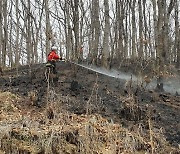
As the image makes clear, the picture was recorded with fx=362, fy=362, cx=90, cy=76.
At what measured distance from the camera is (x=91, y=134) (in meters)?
7.98

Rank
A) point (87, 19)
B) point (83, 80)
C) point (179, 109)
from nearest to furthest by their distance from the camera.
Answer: point (179, 109) < point (83, 80) < point (87, 19)

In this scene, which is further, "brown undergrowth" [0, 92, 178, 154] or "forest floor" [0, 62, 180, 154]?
"forest floor" [0, 62, 180, 154]

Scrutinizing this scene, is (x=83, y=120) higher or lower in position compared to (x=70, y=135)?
higher

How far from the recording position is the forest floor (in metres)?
7.66

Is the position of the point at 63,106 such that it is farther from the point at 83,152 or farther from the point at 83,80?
the point at 83,80

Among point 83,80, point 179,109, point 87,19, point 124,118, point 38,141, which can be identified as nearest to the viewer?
point 38,141

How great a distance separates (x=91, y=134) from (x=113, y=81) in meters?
6.10

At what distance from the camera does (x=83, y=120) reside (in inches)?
346

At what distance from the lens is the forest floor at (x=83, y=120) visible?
766cm

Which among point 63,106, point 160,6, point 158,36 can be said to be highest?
point 160,6

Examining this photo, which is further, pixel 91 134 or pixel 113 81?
pixel 113 81

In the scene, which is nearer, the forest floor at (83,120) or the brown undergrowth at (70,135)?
the brown undergrowth at (70,135)

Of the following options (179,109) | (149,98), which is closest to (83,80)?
(149,98)

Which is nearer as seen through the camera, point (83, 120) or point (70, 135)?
point (70, 135)
